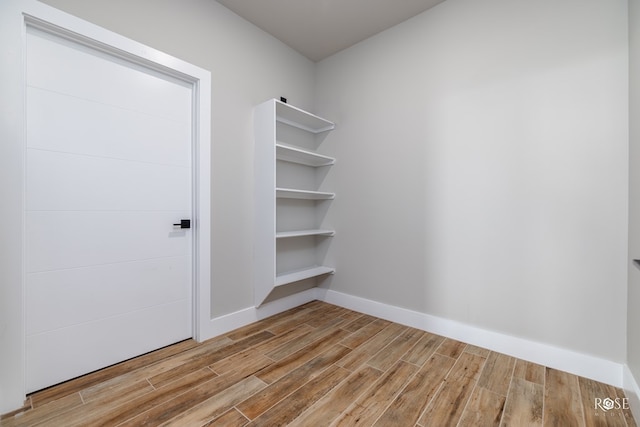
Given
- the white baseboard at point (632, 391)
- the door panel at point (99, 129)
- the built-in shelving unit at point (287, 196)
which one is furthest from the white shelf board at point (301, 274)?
the white baseboard at point (632, 391)

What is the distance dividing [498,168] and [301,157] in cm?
176

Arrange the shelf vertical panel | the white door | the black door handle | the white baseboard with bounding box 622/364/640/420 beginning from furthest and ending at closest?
the shelf vertical panel
the black door handle
the white door
the white baseboard with bounding box 622/364/640/420

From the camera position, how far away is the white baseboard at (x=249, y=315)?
220 cm

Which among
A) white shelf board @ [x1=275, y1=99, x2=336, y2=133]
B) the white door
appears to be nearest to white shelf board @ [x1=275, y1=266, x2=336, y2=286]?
the white door

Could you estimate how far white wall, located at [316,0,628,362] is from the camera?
5.42 feet

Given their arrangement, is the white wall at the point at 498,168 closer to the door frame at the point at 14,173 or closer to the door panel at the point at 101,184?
the door panel at the point at 101,184

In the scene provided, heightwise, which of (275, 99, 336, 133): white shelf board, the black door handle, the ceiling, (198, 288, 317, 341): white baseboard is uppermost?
the ceiling

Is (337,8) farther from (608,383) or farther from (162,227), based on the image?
(608,383)

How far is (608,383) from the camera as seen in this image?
1.62m

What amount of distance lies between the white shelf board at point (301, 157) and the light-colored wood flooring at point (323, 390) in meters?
1.70

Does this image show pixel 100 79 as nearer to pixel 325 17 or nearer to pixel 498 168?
pixel 325 17

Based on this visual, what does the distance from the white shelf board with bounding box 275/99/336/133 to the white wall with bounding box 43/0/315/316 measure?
22 centimetres

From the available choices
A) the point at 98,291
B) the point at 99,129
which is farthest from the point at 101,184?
the point at 98,291

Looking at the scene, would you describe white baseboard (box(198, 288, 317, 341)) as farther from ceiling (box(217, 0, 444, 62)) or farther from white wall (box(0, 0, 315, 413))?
ceiling (box(217, 0, 444, 62))
